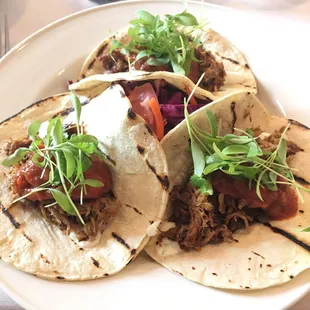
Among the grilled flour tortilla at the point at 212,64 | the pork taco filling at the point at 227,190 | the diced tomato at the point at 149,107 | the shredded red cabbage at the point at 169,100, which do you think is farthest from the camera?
the grilled flour tortilla at the point at 212,64

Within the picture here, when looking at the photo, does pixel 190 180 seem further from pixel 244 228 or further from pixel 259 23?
pixel 259 23

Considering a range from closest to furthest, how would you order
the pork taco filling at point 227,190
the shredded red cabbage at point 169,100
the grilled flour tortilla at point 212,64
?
the pork taco filling at point 227,190
the shredded red cabbage at point 169,100
the grilled flour tortilla at point 212,64

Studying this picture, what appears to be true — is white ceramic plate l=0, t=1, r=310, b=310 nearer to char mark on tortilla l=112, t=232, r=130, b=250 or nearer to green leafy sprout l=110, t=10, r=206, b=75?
char mark on tortilla l=112, t=232, r=130, b=250

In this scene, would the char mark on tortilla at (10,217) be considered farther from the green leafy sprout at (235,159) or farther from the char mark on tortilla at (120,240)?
the green leafy sprout at (235,159)

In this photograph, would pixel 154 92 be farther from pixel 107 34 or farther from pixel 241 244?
pixel 241 244

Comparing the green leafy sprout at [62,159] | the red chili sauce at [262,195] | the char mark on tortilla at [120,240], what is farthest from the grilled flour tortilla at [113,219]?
the red chili sauce at [262,195]

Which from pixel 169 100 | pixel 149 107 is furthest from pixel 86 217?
pixel 169 100

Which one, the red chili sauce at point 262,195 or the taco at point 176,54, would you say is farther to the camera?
the taco at point 176,54

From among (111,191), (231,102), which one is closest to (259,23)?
(231,102)
